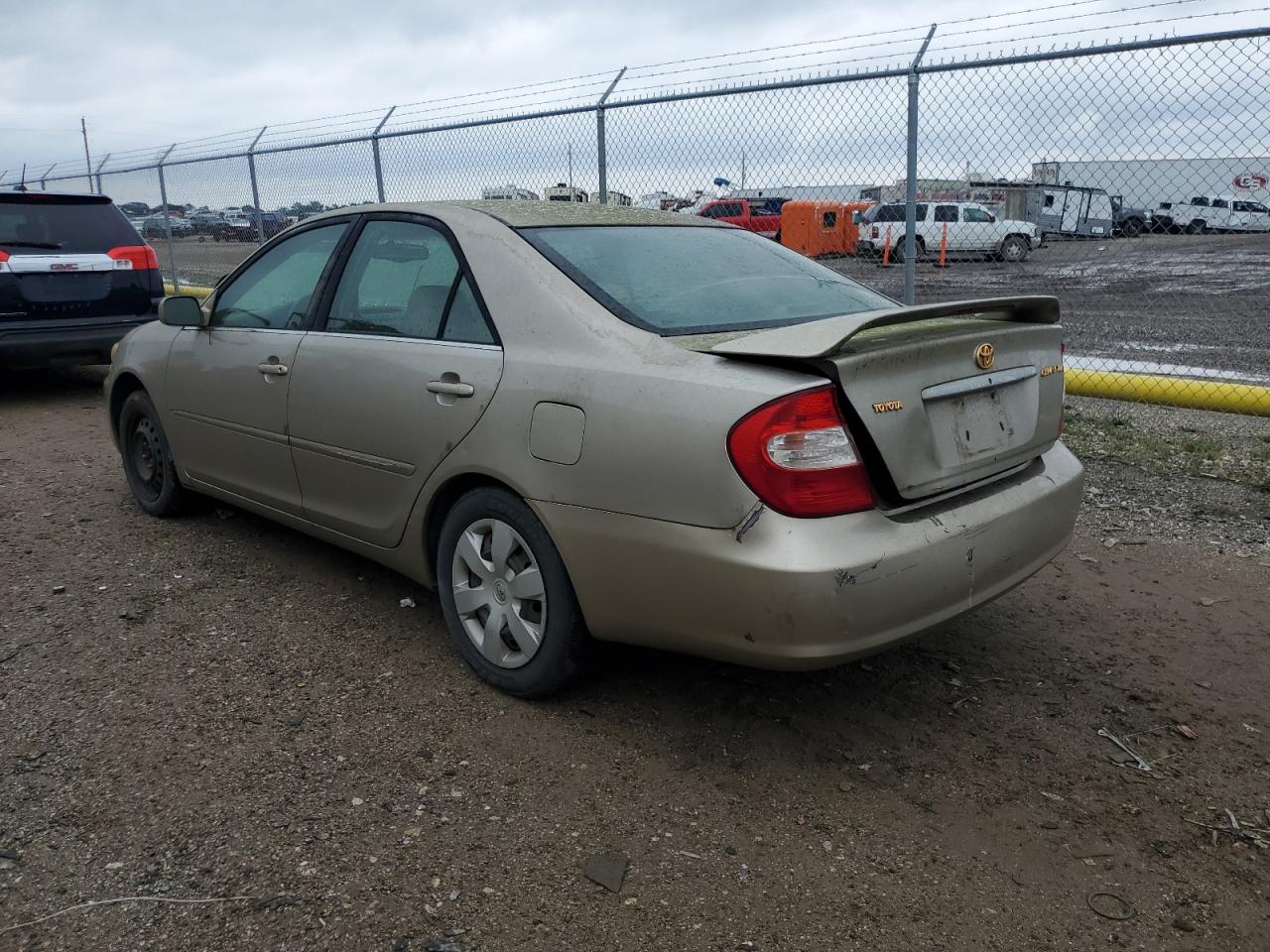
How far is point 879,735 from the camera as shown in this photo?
117 inches

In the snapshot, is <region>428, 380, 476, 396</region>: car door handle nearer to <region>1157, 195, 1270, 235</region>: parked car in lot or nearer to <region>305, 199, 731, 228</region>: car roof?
<region>305, 199, 731, 228</region>: car roof

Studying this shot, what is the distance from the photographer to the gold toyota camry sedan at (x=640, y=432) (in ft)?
8.14

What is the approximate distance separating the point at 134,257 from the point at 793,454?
746 cm

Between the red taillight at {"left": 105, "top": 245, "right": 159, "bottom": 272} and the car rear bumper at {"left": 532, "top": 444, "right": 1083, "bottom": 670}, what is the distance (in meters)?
6.79

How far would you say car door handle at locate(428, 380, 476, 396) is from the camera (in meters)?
3.08

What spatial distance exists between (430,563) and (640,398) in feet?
3.75

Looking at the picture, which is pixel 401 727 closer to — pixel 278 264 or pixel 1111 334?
pixel 278 264

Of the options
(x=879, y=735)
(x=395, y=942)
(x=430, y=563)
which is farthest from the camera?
(x=430, y=563)

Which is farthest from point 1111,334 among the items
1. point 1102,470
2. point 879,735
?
point 879,735

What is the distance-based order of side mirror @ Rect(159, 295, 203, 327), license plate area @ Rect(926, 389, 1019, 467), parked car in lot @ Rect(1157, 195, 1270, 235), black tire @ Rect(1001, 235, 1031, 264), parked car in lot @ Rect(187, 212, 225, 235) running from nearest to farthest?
1. license plate area @ Rect(926, 389, 1019, 467)
2. side mirror @ Rect(159, 295, 203, 327)
3. parked car in lot @ Rect(1157, 195, 1270, 235)
4. black tire @ Rect(1001, 235, 1031, 264)
5. parked car in lot @ Rect(187, 212, 225, 235)

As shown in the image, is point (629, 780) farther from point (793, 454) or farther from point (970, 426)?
point (970, 426)

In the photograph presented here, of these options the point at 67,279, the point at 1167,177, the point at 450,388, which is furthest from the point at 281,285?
the point at 1167,177

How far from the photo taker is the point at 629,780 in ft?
9.04

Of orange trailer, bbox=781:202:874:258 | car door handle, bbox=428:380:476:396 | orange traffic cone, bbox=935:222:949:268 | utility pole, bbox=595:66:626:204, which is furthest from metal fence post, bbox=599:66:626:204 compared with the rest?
orange traffic cone, bbox=935:222:949:268
